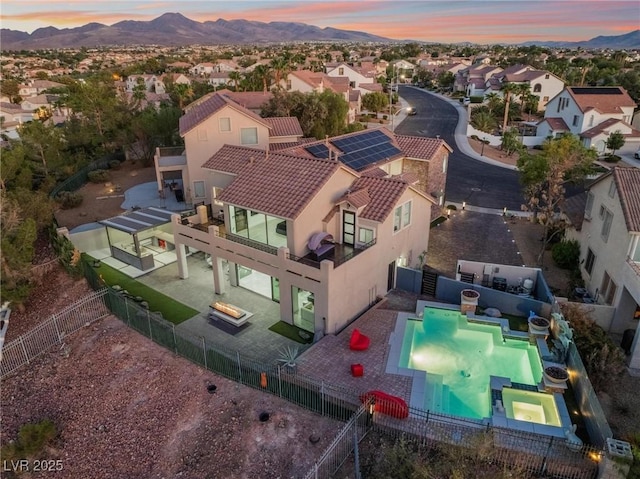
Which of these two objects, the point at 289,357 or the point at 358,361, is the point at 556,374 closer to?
the point at 358,361

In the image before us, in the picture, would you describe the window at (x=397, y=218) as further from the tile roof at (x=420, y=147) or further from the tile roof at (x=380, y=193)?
the tile roof at (x=420, y=147)

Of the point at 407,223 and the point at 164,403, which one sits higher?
the point at 407,223

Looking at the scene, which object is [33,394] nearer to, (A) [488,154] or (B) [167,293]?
(B) [167,293]

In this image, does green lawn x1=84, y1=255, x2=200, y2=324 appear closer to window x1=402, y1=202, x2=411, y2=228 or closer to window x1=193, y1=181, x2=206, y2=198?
window x1=193, y1=181, x2=206, y2=198

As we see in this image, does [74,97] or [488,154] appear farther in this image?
[488,154]

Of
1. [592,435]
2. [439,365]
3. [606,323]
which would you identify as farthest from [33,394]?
[606,323]

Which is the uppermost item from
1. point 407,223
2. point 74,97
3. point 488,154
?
point 74,97
